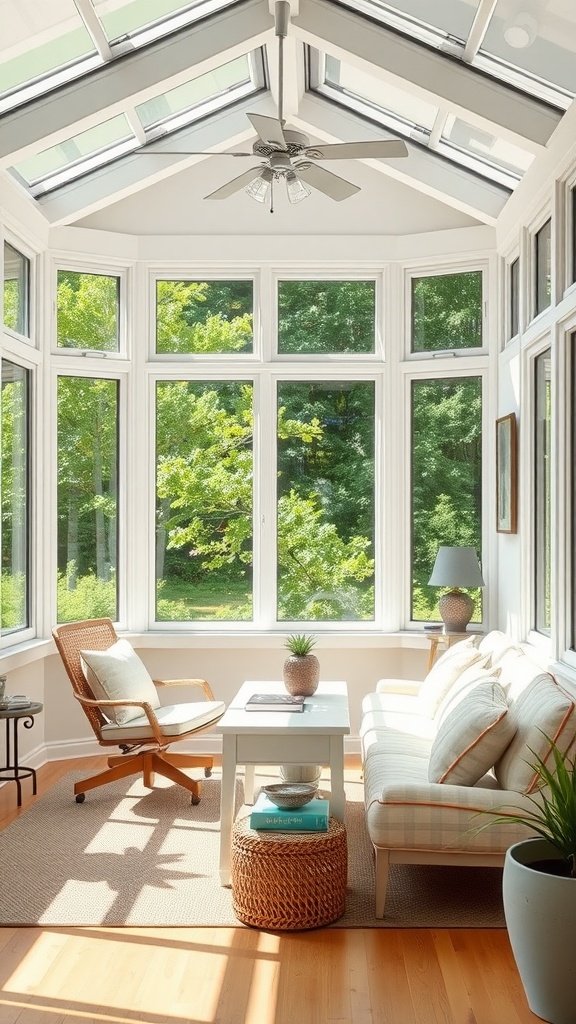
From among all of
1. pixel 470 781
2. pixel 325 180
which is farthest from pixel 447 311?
pixel 470 781

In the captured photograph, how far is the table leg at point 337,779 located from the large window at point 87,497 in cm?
273

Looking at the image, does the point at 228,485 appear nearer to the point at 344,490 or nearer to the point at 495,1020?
the point at 344,490

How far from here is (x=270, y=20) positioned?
5.16 metres

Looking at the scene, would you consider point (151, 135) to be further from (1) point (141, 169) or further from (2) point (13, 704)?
(2) point (13, 704)

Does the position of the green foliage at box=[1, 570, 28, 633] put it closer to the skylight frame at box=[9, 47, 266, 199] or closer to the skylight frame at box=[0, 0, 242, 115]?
the skylight frame at box=[9, 47, 266, 199]

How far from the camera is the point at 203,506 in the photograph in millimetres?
6473

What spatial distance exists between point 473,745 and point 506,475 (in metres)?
2.35

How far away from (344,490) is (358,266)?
148 centimetres

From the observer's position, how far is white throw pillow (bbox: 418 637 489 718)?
16.1 ft

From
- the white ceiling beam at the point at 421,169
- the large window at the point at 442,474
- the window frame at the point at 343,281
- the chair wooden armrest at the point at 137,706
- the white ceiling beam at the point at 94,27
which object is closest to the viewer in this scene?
the white ceiling beam at the point at 94,27

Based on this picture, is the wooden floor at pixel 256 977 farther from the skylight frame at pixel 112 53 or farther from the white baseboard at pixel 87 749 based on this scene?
the skylight frame at pixel 112 53

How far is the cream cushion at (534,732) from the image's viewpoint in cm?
345

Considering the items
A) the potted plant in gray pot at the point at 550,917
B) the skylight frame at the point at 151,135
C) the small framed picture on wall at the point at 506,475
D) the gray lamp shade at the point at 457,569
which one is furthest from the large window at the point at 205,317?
the potted plant in gray pot at the point at 550,917

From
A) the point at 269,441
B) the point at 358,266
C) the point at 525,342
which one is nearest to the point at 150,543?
the point at 269,441
